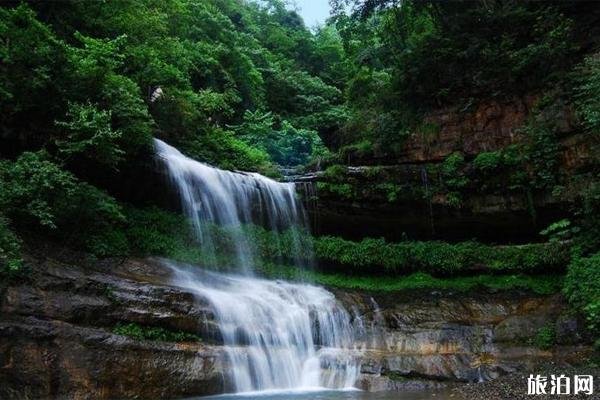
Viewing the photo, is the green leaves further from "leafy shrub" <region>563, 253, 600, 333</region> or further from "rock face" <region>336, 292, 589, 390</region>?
"leafy shrub" <region>563, 253, 600, 333</region>

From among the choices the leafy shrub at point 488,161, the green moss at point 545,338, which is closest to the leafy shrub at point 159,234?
the green moss at point 545,338

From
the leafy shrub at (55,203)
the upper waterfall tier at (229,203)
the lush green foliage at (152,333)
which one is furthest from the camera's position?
the upper waterfall tier at (229,203)

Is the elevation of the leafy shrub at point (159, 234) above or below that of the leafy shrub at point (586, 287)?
above

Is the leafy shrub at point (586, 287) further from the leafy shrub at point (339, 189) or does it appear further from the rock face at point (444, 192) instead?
the leafy shrub at point (339, 189)

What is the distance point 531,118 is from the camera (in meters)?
14.7

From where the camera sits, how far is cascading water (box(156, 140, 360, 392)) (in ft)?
31.8

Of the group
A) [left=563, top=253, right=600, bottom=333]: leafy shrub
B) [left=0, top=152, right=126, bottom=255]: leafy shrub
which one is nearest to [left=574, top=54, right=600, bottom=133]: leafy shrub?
[left=563, top=253, right=600, bottom=333]: leafy shrub

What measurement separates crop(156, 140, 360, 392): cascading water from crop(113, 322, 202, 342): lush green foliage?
0.76 meters

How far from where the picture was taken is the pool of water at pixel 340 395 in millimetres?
8477

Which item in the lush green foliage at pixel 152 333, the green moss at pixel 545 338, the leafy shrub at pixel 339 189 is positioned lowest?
the green moss at pixel 545 338

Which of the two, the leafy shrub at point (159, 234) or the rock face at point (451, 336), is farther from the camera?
the leafy shrub at point (159, 234)

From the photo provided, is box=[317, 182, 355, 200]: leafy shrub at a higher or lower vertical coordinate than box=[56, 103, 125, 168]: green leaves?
lower

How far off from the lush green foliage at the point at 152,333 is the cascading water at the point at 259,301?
76cm

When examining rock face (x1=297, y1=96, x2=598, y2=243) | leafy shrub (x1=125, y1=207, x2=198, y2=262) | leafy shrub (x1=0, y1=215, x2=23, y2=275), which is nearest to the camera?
leafy shrub (x1=0, y1=215, x2=23, y2=275)
